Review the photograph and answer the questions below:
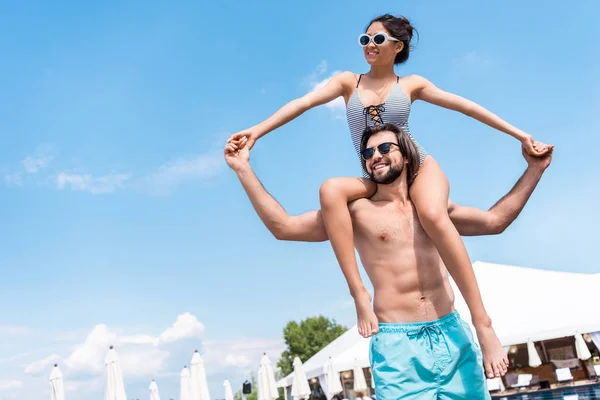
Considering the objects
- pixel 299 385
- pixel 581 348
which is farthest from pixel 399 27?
pixel 299 385

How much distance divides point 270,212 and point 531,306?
706 inches

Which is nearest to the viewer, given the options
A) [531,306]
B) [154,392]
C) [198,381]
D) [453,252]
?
[453,252]

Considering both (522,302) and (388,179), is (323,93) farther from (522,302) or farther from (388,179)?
(522,302)

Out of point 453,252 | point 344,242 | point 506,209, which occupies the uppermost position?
point 506,209

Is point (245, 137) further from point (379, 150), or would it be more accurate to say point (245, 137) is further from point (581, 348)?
point (581, 348)

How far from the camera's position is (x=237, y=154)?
3.35 meters

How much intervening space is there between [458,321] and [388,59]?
1541mm

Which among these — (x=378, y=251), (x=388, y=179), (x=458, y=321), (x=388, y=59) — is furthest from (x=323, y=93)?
(x=458, y=321)

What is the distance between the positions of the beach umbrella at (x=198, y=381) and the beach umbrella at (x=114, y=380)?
7.87ft

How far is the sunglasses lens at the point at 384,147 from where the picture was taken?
321 cm

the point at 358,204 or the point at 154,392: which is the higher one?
the point at 358,204

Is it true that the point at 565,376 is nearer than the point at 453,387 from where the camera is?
No

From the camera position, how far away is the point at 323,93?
11.7 feet

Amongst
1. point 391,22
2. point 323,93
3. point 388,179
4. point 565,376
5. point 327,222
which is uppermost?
point 391,22
